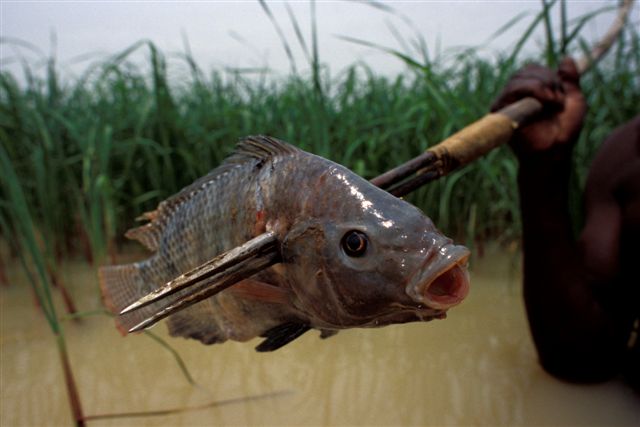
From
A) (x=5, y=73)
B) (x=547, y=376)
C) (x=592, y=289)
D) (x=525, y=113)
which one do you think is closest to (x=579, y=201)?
(x=592, y=289)

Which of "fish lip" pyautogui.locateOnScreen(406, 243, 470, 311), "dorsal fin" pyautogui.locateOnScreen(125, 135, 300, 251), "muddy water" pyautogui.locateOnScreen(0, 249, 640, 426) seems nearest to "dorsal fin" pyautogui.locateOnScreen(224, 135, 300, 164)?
"dorsal fin" pyautogui.locateOnScreen(125, 135, 300, 251)

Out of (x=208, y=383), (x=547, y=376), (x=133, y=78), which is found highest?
(x=133, y=78)

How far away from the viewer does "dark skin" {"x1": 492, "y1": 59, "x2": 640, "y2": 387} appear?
4.48 ft

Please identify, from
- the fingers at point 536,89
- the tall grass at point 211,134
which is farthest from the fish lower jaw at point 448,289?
the tall grass at point 211,134

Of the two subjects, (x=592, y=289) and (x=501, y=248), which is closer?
(x=592, y=289)

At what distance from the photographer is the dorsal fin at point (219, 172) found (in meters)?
0.33

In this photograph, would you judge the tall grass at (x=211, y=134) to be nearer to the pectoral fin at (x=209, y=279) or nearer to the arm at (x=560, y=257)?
the arm at (x=560, y=257)

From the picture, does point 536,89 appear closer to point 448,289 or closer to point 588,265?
point 588,265

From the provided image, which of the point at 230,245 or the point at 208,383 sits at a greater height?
the point at 230,245

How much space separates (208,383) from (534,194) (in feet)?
2.82

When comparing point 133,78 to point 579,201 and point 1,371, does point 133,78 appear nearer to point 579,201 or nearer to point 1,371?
point 1,371

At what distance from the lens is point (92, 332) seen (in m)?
1.65

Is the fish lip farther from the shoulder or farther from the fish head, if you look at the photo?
the shoulder

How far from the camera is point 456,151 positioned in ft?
1.73
